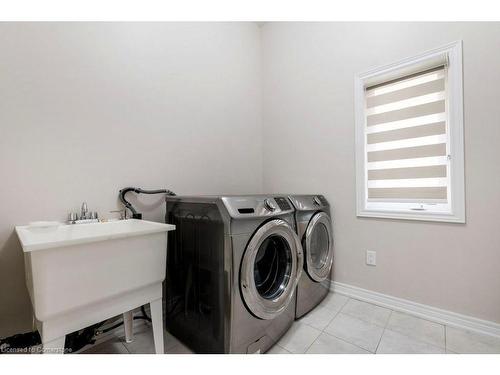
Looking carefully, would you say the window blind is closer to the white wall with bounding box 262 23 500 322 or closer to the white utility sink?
the white wall with bounding box 262 23 500 322

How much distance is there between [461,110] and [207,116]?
1886mm

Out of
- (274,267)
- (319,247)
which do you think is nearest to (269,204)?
(274,267)

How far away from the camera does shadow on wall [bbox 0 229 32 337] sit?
1.23m

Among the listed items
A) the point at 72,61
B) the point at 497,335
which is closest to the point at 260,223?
the point at 72,61

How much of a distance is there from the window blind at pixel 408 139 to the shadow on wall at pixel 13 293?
240 cm

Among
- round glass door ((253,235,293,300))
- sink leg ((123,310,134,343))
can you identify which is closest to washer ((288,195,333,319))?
round glass door ((253,235,293,300))

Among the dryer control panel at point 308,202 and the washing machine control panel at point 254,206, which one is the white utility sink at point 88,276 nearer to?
the washing machine control panel at point 254,206

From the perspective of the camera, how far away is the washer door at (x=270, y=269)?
1189 millimetres

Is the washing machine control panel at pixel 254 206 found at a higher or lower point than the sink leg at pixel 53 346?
higher

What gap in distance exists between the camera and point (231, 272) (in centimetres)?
113

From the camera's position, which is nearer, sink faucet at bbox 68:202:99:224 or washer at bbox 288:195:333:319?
sink faucet at bbox 68:202:99:224

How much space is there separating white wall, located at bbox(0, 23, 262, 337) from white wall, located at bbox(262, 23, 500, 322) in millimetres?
531

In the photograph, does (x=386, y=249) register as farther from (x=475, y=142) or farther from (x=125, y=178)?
(x=125, y=178)

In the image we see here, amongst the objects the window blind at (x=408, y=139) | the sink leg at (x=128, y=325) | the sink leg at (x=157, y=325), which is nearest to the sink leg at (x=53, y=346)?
the sink leg at (x=157, y=325)
